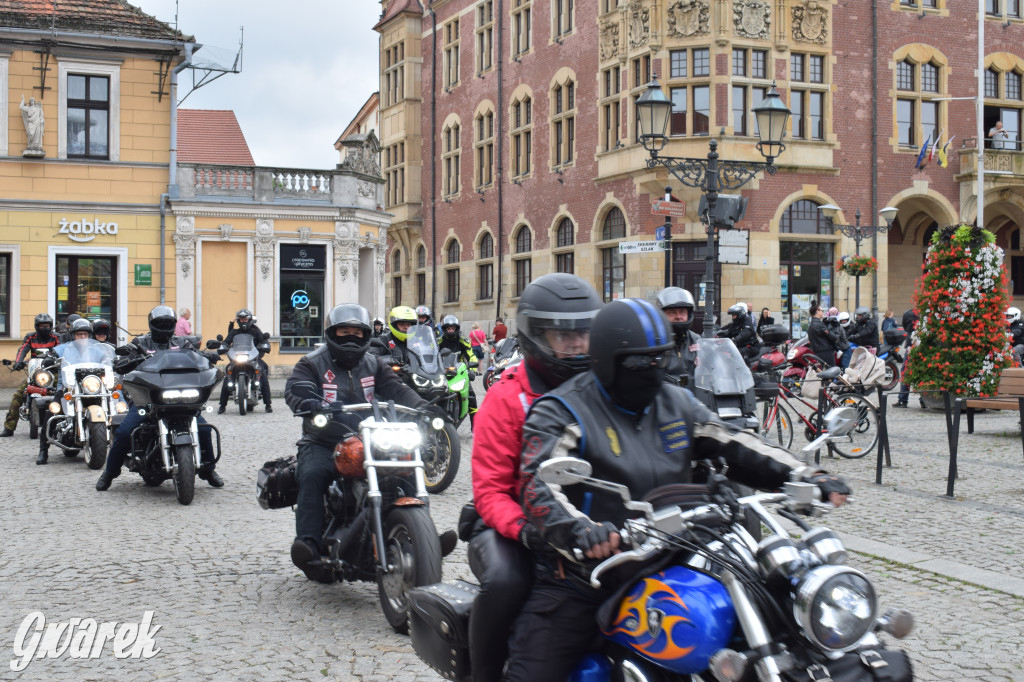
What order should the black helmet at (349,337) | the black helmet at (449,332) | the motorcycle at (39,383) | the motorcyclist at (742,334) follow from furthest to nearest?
the black helmet at (449,332)
the motorcycle at (39,383)
the motorcyclist at (742,334)
the black helmet at (349,337)

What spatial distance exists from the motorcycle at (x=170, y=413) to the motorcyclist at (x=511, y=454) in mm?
6527

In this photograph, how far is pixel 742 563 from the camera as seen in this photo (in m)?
2.57

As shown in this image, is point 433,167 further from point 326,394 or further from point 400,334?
point 326,394

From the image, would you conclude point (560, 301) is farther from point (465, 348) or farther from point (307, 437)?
point (465, 348)

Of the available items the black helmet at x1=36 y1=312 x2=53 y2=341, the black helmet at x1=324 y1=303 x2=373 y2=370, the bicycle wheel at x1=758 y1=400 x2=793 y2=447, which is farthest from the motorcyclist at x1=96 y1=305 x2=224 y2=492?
the bicycle wheel at x1=758 y1=400 x2=793 y2=447

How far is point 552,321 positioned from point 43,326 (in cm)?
1360

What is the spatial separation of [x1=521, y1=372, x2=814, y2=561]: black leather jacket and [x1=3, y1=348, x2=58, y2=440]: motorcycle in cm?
1139

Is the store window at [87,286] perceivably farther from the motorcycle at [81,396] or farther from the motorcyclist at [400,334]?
the motorcyclist at [400,334]

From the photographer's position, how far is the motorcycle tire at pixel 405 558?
4996 mm

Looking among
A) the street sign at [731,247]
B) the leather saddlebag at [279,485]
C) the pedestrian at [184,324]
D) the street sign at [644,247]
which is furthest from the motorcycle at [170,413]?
the pedestrian at [184,324]

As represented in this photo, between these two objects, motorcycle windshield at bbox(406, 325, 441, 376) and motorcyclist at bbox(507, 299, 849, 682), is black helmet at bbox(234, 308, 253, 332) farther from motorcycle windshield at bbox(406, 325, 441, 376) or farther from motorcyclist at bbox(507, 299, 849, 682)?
motorcyclist at bbox(507, 299, 849, 682)

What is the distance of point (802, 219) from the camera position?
34.1 metres

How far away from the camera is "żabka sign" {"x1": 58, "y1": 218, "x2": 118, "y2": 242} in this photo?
90.4 ft

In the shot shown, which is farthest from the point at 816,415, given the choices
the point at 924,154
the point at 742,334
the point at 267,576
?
the point at 924,154
